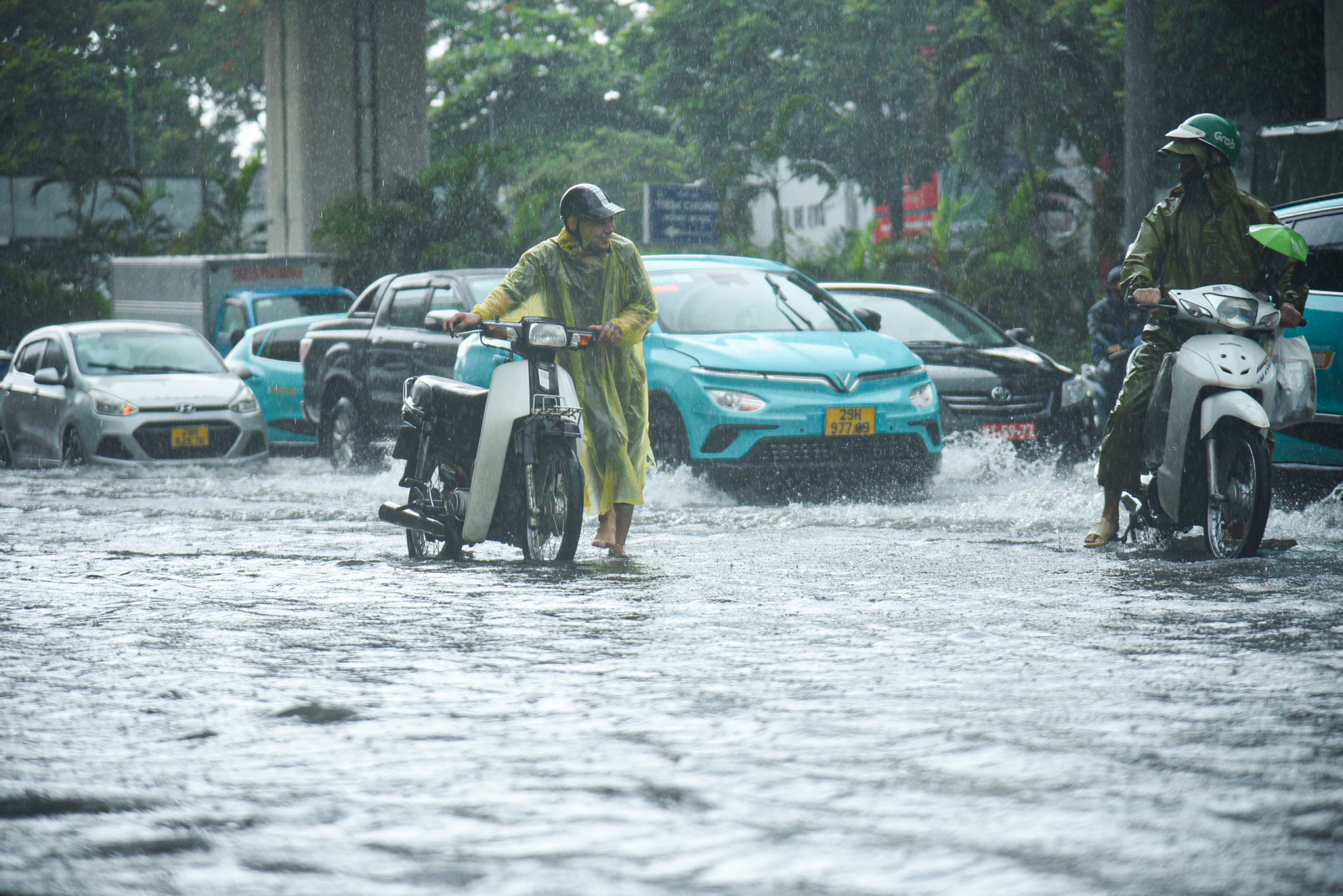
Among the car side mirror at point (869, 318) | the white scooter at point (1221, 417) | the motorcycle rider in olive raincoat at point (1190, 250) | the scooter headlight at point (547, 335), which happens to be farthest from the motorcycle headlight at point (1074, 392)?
the scooter headlight at point (547, 335)

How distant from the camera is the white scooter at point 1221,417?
7438 mm

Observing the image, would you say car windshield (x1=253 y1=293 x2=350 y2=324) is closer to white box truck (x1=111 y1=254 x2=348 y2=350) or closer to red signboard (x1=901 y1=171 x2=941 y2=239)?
white box truck (x1=111 y1=254 x2=348 y2=350)

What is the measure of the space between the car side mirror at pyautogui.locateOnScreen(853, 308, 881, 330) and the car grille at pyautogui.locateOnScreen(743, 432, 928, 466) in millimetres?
1726

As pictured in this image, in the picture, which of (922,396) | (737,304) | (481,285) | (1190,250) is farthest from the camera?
(481,285)

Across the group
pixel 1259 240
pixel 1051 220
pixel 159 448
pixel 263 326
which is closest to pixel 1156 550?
pixel 1259 240

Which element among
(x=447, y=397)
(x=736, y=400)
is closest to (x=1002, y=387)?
(x=736, y=400)

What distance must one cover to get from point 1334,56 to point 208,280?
45.4 ft

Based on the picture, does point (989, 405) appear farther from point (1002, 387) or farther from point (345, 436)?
point (345, 436)

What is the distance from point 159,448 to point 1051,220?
1420 cm

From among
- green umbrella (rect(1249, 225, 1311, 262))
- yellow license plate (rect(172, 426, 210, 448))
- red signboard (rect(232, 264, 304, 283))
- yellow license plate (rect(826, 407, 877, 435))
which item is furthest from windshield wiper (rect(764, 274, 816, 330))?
red signboard (rect(232, 264, 304, 283))

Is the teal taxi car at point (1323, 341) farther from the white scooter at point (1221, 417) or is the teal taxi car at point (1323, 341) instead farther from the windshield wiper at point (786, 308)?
the windshield wiper at point (786, 308)

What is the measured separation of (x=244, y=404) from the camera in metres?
16.4

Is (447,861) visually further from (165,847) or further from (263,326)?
(263,326)

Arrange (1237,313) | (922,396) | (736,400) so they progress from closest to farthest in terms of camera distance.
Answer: (1237,313) → (736,400) → (922,396)
